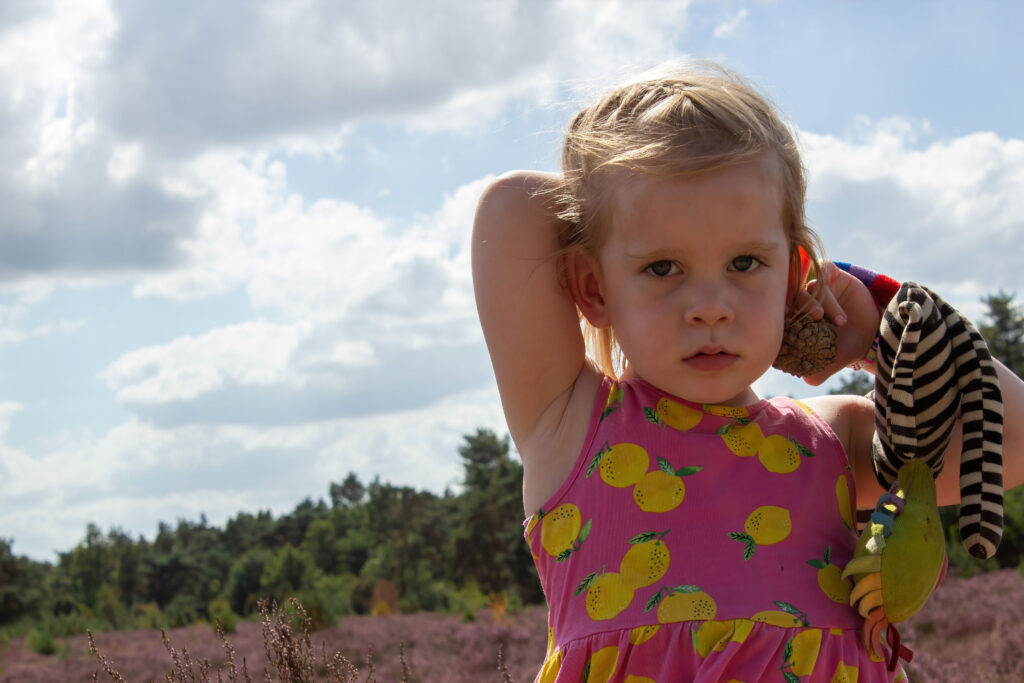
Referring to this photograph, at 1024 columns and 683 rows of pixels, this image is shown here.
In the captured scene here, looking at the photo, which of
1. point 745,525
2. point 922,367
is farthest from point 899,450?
point 745,525

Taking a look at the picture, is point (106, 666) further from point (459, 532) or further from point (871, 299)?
point (459, 532)

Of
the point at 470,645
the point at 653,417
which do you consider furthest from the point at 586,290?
the point at 470,645

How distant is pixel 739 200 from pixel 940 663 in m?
7.04

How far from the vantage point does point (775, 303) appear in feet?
4.77

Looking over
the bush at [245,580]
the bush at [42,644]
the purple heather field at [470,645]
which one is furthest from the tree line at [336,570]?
the bush at [42,644]

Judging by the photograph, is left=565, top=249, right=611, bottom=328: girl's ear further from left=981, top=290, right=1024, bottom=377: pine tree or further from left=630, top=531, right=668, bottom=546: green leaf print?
left=981, top=290, right=1024, bottom=377: pine tree

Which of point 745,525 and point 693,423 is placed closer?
point 745,525

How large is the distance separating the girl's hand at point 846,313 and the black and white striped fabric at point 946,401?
0.15 m

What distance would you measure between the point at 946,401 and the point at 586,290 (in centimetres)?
56

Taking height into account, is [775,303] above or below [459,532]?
above

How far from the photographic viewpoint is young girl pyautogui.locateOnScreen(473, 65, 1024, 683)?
4.42 ft

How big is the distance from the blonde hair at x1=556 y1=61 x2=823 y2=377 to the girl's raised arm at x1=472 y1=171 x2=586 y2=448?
5cm

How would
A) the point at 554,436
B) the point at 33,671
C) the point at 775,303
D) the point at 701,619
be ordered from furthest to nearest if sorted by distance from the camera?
the point at 33,671 → the point at 554,436 → the point at 775,303 → the point at 701,619

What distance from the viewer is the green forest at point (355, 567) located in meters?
14.5
